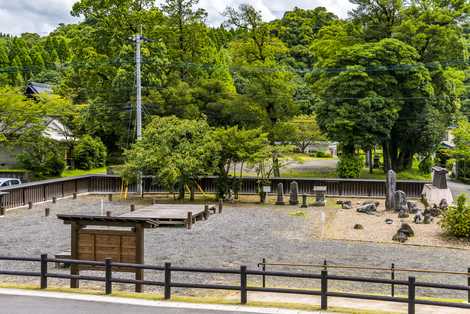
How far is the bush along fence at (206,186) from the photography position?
29.4 meters

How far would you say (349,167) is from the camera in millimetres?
36250

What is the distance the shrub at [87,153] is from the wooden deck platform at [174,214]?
20.3 m

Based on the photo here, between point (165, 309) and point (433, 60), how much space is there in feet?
118

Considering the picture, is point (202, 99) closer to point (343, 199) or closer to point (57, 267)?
point (343, 199)

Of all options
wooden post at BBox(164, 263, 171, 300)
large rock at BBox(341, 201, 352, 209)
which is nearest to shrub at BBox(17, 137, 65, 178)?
large rock at BBox(341, 201, 352, 209)

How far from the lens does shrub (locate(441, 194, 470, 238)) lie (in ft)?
62.3

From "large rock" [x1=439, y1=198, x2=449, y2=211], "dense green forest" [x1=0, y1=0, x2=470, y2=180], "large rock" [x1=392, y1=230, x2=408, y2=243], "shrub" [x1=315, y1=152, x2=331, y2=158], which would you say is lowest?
"large rock" [x1=392, y1=230, x2=408, y2=243]

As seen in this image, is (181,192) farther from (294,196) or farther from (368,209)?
(368,209)

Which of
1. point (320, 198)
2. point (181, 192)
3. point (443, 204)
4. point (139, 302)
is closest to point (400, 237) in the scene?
point (443, 204)

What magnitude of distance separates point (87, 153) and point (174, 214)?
76.4 ft

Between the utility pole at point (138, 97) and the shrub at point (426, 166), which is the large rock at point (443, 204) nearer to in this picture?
the utility pole at point (138, 97)

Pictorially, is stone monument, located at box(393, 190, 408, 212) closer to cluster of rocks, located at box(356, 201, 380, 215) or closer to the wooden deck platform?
cluster of rocks, located at box(356, 201, 380, 215)

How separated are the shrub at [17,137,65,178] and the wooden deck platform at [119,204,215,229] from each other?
52.7 ft

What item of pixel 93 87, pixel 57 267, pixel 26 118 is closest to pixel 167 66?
pixel 93 87
